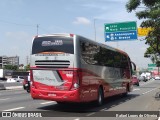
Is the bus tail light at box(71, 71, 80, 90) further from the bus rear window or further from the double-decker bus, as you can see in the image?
the bus rear window

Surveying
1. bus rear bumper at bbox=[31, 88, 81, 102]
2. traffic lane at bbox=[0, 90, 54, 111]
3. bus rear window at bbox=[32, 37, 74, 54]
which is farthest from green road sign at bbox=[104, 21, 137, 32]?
bus rear bumper at bbox=[31, 88, 81, 102]

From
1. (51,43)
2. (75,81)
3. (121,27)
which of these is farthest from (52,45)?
(121,27)

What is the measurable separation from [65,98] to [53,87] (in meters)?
0.74

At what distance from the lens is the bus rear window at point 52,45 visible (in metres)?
14.7

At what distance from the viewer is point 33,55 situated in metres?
15.3

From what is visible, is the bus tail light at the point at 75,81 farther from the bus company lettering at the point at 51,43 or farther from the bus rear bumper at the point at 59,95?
the bus company lettering at the point at 51,43

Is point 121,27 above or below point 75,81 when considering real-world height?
above

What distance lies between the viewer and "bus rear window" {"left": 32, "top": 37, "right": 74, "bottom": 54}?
1470 cm

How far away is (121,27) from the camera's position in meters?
37.9

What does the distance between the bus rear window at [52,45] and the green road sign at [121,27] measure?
2355 cm

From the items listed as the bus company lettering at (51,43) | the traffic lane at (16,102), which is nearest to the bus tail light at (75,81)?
the bus company lettering at (51,43)

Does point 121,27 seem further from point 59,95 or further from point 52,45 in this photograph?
point 59,95

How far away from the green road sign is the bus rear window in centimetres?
2355

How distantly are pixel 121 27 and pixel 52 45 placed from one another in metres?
23.9
